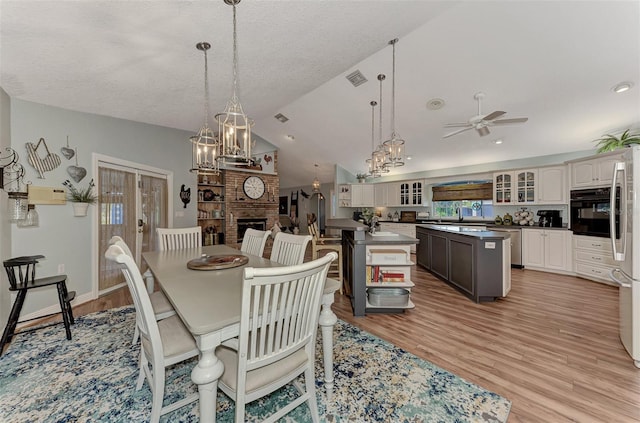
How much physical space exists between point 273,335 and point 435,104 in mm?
4261

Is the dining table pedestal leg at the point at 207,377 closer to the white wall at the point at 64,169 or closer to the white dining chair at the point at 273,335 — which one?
the white dining chair at the point at 273,335

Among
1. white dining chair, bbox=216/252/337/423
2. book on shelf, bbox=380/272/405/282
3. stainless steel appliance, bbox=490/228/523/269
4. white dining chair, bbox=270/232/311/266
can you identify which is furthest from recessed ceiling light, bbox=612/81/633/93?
white dining chair, bbox=216/252/337/423

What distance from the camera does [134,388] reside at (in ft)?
5.54

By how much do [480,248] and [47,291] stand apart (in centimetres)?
521

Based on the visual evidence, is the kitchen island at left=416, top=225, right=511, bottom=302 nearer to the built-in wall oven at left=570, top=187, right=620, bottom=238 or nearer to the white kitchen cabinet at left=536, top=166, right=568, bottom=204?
the built-in wall oven at left=570, top=187, right=620, bottom=238

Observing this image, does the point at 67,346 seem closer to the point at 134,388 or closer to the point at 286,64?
the point at 134,388

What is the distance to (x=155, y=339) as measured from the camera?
1216mm

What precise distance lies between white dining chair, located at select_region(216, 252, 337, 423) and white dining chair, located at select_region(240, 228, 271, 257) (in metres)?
1.43

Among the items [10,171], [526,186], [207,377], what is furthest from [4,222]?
[526,186]

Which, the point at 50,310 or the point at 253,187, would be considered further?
the point at 253,187

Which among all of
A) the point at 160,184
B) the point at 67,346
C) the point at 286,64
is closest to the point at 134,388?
the point at 67,346

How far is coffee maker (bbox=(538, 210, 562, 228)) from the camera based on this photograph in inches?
188

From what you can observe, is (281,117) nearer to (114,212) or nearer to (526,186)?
(114,212)

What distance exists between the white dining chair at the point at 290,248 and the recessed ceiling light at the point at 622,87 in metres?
4.40
